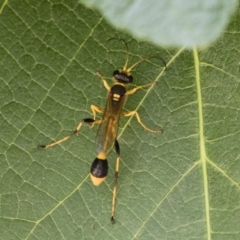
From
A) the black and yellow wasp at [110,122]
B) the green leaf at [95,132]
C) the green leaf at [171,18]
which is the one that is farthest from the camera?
the black and yellow wasp at [110,122]

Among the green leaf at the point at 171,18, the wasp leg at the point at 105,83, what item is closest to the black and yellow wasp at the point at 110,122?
the wasp leg at the point at 105,83

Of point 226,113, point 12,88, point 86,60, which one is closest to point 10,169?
→ point 12,88

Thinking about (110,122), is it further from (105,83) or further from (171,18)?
(171,18)

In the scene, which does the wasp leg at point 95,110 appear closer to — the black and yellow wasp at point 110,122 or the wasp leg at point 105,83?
the black and yellow wasp at point 110,122

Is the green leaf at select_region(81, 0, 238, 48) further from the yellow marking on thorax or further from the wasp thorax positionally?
the yellow marking on thorax

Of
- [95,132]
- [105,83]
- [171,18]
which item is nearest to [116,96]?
[105,83]
